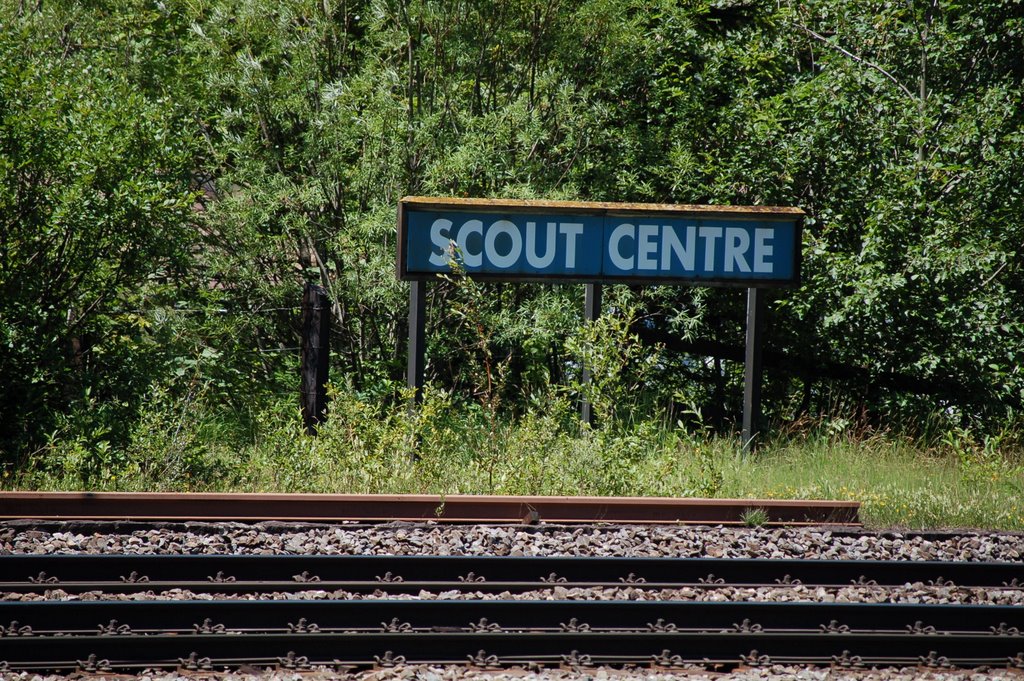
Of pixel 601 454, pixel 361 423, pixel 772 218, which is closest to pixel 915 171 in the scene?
pixel 772 218

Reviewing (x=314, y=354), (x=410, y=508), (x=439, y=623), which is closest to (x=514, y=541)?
(x=410, y=508)

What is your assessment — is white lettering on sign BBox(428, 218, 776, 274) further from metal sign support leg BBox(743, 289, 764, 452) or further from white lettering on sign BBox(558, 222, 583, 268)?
metal sign support leg BBox(743, 289, 764, 452)

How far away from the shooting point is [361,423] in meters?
9.14

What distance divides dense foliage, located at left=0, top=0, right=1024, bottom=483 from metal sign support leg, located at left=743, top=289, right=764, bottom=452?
1.28 metres

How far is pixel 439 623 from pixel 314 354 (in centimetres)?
485

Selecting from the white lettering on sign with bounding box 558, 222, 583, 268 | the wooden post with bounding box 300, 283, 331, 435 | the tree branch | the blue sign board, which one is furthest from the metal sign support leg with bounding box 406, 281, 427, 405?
the tree branch

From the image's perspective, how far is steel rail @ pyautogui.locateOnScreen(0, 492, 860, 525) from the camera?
755 centimetres

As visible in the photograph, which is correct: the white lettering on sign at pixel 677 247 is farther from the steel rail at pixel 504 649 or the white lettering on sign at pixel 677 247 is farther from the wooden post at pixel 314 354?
the steel rail at pixel 504 649

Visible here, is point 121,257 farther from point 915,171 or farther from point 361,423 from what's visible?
point 915,171

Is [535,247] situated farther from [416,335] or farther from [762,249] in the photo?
[762,249]

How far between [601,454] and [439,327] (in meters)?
4.76

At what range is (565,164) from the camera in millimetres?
13094

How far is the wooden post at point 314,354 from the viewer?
400 inches

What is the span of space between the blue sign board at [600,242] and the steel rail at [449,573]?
3.84 meters
